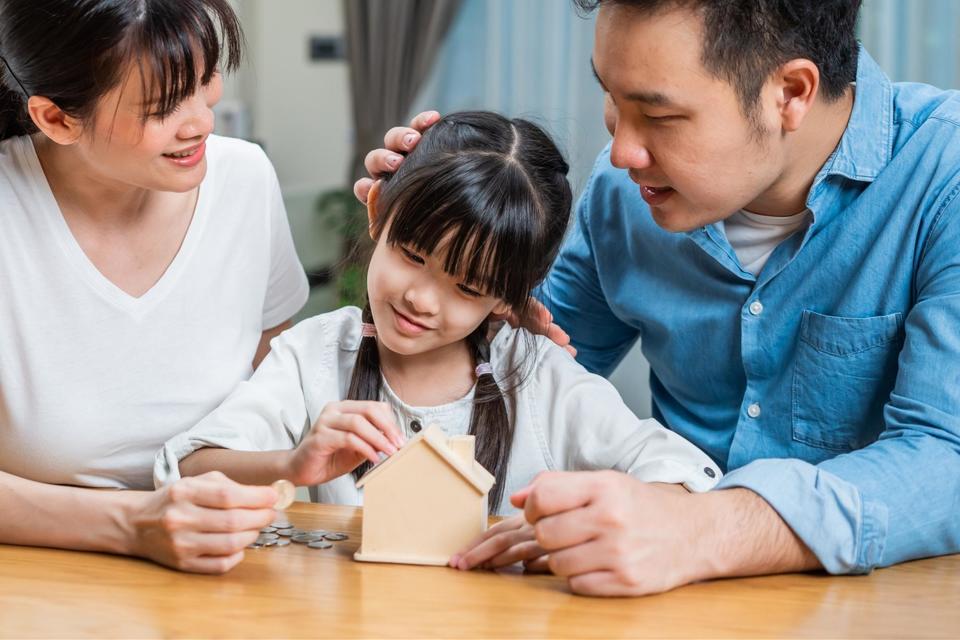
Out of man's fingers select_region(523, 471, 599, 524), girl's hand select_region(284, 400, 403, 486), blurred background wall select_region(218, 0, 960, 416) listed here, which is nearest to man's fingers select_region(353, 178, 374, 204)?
girl's hand select_region(284, 400, 403, 486)

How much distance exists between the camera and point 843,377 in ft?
5.21

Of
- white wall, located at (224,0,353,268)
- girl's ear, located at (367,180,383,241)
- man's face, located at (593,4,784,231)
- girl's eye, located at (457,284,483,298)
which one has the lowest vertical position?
white wall, located at (224,0,353,268)

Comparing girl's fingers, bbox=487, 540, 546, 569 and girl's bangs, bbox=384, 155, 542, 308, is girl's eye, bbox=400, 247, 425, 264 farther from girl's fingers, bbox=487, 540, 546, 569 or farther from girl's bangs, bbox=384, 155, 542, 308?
girl's fingers, bbox=487, 540, 546, 569

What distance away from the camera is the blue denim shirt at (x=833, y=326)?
1.23 metres

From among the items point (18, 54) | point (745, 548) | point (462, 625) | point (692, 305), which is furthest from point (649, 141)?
point (18, 54)

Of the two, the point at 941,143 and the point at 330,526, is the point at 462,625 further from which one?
the point at 941,143

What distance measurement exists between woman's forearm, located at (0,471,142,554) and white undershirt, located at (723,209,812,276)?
0.99m

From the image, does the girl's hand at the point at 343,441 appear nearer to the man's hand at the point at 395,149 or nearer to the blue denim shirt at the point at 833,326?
the blue denim shirt at the point at 833,326

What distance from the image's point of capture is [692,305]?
1764 millimetres

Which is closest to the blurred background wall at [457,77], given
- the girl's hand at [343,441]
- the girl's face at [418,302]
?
the girl's face at [418,302]

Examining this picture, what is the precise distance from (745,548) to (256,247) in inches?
37.5

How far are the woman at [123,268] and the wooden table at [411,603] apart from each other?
6cm

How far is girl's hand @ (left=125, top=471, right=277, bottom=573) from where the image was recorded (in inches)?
46.0

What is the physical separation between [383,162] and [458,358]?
0.33 meters
